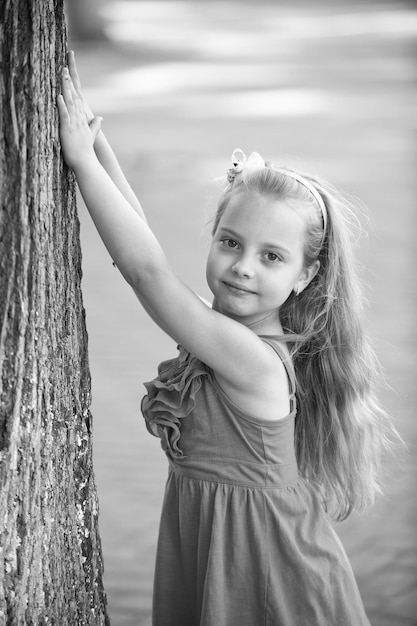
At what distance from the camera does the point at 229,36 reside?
1686 cm

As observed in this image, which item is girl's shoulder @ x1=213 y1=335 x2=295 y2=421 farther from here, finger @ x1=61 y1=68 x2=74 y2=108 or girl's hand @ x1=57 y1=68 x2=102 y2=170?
finger @ x1=61 y1=68 x2=74 y2=108

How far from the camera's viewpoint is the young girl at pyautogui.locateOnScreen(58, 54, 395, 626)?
2.04 metres

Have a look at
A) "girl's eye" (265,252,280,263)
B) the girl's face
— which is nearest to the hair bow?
the girl's face

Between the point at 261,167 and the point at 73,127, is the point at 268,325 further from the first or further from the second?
the point at 73,127

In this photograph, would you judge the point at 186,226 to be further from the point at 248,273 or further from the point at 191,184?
the point at 248,273

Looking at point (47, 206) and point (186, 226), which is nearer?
point (47, 206)

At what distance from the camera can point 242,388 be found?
2139 millimetres

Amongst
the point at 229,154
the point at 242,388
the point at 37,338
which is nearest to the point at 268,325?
the point at 242,388

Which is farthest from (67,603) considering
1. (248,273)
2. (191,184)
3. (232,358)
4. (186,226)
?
(191,184)

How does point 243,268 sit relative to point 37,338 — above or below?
above

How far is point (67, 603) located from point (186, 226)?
6.66 meters

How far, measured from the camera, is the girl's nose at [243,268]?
211 cm

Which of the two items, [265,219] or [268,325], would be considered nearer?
[265,219]

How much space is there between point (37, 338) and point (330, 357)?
79 centimetres
